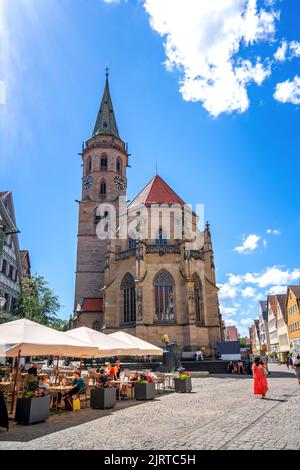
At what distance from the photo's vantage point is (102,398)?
10.2 m

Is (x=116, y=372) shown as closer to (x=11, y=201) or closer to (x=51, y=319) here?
(x=51, y=319)

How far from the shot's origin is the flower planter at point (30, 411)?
7805mm

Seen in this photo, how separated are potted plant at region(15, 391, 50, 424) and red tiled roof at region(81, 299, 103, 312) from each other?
27.5 m

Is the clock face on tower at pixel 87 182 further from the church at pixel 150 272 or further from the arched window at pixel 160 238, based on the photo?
the arched window at pixel 160 238

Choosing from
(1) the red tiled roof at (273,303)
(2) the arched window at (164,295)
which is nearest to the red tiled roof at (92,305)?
(2) the arched window at (164,295)

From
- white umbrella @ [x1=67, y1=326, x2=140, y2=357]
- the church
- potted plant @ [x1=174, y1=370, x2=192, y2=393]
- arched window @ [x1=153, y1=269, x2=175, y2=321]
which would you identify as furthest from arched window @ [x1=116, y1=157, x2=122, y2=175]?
potted plant @ [x1=174, y1=370, x2=192, y2=393]

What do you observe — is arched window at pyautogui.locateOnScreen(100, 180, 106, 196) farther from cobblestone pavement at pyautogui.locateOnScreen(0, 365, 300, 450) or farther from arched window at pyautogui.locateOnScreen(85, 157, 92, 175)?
cobblestone pavement at pyautogui.locateOnScreen(0, 365, 300, 450)

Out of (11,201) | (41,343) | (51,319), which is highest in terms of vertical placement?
(11,201)

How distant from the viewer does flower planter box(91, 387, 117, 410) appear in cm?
1016

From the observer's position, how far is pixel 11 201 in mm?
30312

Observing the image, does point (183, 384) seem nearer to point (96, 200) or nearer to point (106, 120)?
point (96, 200)

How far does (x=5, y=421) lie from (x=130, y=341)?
798cm
